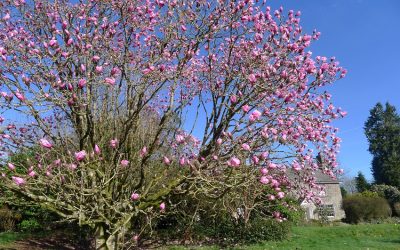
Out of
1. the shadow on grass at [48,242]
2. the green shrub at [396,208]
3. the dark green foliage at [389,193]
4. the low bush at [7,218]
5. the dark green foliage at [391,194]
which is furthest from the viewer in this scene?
the dark green foliage at [389,193]

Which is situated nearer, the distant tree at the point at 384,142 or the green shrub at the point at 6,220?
the green shrub at the point at 6,220

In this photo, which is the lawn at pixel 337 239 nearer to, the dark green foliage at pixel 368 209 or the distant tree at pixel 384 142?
the dark green foliage at pixel 368 209

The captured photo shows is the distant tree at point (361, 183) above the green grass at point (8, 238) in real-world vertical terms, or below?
above

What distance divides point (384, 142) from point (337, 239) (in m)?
44.0

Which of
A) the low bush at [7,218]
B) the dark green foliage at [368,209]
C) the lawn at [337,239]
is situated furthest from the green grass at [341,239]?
the dark green foliage at [368,209]

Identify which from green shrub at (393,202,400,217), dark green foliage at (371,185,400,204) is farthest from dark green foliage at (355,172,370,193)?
green shrub at (393,202,400,217)

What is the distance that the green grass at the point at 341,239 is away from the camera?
13.1 metres

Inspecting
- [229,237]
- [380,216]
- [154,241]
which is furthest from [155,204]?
[380,216]

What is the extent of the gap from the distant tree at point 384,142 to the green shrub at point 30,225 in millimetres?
44056

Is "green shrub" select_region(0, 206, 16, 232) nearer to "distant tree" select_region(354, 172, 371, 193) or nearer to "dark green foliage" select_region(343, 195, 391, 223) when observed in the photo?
"dark green foliage" select_region(343, 195, 391, 223)

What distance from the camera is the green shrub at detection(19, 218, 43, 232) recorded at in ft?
→ 57.0

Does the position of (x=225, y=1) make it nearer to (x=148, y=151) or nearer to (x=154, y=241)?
(x=148, y=151)

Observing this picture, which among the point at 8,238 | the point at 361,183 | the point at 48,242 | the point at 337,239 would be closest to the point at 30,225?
the point at 8,238

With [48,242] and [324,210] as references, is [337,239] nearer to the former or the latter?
[324,210]
